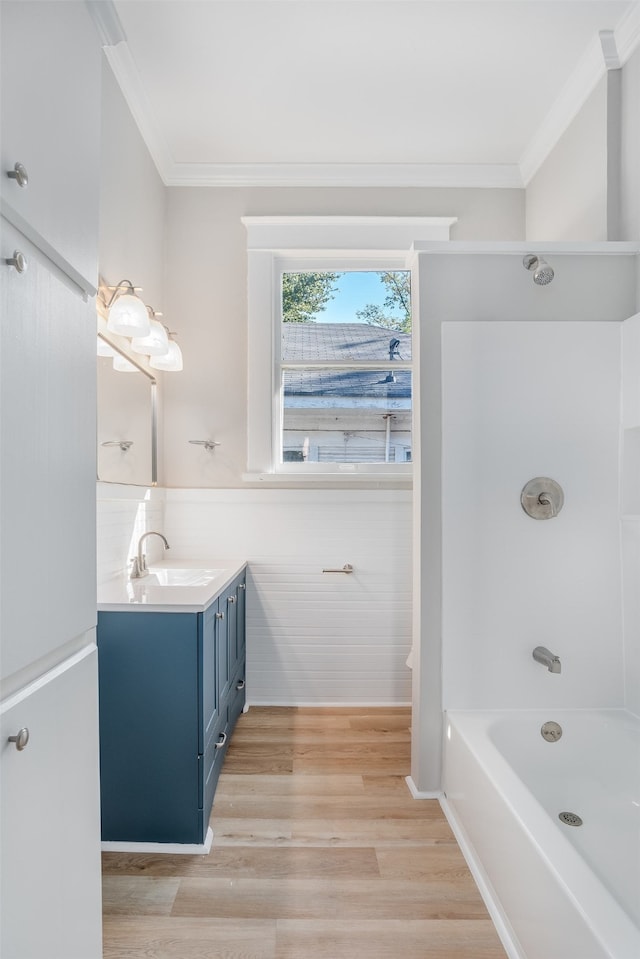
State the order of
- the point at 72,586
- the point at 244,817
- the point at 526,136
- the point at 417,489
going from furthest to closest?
the point at 526,136, the point at 417,489, the point at 244,817, the point at 72,586

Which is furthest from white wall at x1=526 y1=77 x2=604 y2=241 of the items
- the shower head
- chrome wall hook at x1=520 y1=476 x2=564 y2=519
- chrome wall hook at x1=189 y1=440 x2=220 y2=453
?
chrome wall hook at x1=189 y1=440 x2=220 y2=453

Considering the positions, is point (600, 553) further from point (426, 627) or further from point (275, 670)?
point (275, 670)

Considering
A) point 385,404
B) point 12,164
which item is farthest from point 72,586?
point 385,404

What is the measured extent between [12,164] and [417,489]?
171cm

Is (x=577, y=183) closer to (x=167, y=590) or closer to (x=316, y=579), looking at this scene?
→ (x=316, y=579)

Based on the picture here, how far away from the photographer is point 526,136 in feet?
9.43

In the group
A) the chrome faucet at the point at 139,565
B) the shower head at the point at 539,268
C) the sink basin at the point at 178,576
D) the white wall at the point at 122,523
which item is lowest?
the sink basin at the point at 178,576

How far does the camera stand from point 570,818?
72.9 inches

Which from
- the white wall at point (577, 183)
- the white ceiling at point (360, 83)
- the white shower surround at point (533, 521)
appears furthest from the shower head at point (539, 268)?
the white ceiling at point (360, 83)

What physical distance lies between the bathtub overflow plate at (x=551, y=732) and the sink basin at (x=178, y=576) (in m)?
1.40

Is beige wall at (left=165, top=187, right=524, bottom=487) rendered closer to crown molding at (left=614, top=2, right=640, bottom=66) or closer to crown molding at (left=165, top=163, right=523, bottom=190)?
crown molding at (left=165, top=163, right=523, bottom=190)

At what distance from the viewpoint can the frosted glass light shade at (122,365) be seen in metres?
2.34

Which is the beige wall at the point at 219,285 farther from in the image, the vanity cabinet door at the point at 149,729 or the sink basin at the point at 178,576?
the vanity cabinet door at the point at 149,729

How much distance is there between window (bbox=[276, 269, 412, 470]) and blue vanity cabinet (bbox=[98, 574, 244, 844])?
1501 millimetres
